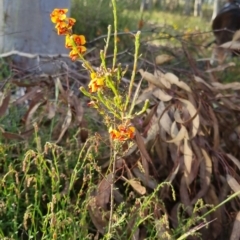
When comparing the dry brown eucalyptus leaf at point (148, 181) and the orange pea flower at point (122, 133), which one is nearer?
the orange pea flower at point (122, 133)

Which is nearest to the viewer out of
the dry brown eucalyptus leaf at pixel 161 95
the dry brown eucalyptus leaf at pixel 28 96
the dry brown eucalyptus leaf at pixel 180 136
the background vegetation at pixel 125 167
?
the background vegetation at pixel 125 167

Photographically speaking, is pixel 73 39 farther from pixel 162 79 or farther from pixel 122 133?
pixel 162 79

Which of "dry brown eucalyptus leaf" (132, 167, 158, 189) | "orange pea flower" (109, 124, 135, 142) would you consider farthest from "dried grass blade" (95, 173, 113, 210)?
"orange pea flower" (109, 124, 135, 142)

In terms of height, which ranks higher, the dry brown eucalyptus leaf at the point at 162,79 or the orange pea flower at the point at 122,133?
the orange pea flower at the point at 122,133

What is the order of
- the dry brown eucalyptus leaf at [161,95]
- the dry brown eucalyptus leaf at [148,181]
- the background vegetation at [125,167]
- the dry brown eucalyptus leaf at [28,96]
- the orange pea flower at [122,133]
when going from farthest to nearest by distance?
1. the dry brown eucalyptus leaf at [28,96]
2. the dry brown eucalyptus leaf at [161,95]
3. the dry brown eucalyptus leaf at [148,181]
4. the background vegetation at [125,167]
5. the orange pea flower at [122,133]

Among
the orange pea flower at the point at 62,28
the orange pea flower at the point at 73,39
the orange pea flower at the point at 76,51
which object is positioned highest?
the orange pea flower at the point at 62,28

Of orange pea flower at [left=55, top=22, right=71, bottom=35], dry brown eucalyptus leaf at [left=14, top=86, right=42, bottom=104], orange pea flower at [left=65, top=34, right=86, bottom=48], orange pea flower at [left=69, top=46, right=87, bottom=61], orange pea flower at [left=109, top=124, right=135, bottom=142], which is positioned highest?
orange pea flower at [left=55, top=22, right=71, bottom=35]

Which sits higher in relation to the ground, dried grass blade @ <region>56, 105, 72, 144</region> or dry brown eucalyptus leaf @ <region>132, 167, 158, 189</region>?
dried grass blade @ <region>56, 105, 72, 144</region>

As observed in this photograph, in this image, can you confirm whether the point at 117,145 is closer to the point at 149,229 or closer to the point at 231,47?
the point at 149,229

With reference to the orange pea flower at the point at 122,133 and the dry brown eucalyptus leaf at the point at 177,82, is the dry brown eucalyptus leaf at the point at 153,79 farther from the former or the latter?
the orange pea flower at the point at 122,133

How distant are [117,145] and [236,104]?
981 mm

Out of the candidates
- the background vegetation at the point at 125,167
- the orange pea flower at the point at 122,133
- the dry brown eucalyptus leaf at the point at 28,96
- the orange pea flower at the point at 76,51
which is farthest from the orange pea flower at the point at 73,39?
the dry brown eucalyptus leaf at the point at 28,96

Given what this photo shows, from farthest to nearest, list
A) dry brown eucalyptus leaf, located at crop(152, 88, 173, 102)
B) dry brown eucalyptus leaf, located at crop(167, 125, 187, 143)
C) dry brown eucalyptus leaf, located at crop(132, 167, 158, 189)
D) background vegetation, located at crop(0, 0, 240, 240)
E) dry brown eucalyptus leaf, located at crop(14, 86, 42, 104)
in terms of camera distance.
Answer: dry brown eucalyptus leaf, located at crop(14, 86, 42, 104) → dry brown eucalyptus leaf, located at crop(152, 88, 173, 102) → dry brown eucalyptus leaf, located at crop(167, 125, 187, 143) → dry brown eucalyptus leaf, located at crop(132, 167, 158, 189) → background vegetation, located at crop(0, 0, 240, 240)

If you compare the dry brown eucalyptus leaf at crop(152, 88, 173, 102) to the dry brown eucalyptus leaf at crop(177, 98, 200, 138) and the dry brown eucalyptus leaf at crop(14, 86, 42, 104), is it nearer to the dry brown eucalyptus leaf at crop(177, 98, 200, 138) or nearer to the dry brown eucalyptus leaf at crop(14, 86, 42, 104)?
the dry brown eucalyptus leaf at crop(177, 98, 200, 138)
